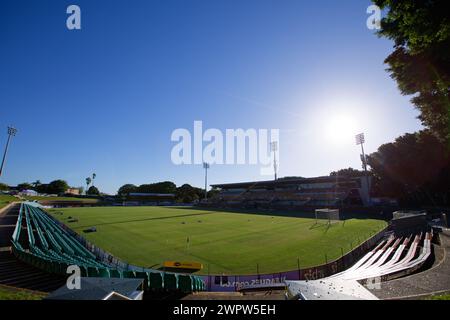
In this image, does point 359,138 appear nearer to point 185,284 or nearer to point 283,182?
point 283,182

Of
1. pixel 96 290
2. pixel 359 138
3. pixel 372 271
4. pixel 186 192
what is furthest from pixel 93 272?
pixel 186 192

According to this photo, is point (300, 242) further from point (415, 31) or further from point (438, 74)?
point (415, 31)

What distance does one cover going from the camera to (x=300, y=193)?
78.4 meters

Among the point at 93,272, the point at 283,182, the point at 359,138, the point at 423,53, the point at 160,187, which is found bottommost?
the point at 93,272

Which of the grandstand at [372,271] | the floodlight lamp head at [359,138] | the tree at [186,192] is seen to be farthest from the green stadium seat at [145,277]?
the tree at [186,192]

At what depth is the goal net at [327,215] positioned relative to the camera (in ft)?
141

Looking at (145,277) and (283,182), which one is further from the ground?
(283,182)

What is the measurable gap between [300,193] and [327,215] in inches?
1309

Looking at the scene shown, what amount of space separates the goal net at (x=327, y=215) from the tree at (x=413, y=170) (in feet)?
60.1

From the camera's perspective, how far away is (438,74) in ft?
42.2

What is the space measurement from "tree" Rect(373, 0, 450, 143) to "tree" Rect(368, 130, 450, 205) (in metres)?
32.9

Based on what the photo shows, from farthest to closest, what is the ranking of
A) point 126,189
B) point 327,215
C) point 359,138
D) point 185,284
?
point 126,189
point 359,138
point 327,215
point 185,284
